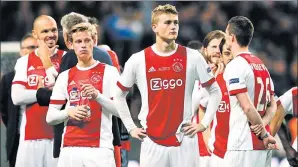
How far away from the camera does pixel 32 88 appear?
34.5 feet

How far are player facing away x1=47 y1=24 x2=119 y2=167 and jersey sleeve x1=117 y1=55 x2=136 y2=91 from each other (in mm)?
173

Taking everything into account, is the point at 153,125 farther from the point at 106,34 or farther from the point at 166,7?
the point at 106,34

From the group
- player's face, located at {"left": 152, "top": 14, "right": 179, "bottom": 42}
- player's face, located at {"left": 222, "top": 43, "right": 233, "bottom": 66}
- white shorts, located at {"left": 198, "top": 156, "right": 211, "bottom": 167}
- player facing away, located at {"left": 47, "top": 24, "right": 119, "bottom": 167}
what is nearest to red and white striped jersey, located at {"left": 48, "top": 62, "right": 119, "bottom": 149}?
player facing away, located at {"left": 47, "top": 24, "right": 119, "bottom": 167}

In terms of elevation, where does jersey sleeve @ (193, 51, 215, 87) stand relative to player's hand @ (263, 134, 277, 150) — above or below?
above

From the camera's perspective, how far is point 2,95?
11.9m

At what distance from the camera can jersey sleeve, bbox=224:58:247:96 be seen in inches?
362

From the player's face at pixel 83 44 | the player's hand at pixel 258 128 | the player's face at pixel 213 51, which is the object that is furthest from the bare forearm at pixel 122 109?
the player's face at pixel 213 51

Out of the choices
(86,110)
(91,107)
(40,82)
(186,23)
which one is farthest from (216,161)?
(186,23)

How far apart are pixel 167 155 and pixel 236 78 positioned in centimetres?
98

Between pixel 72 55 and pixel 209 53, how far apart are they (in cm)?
188

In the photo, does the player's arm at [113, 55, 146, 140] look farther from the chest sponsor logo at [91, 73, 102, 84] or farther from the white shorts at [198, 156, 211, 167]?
the white shorts at [198, 156, 211, 167]

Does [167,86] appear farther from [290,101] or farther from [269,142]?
[290,101]

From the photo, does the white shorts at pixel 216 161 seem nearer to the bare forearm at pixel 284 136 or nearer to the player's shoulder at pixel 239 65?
the player's shoulder at pixel 239 65

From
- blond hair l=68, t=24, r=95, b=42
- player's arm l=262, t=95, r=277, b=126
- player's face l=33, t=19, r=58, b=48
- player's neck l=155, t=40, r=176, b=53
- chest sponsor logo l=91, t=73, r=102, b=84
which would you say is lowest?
player's arm l=262, t=95, r=277, b=126
